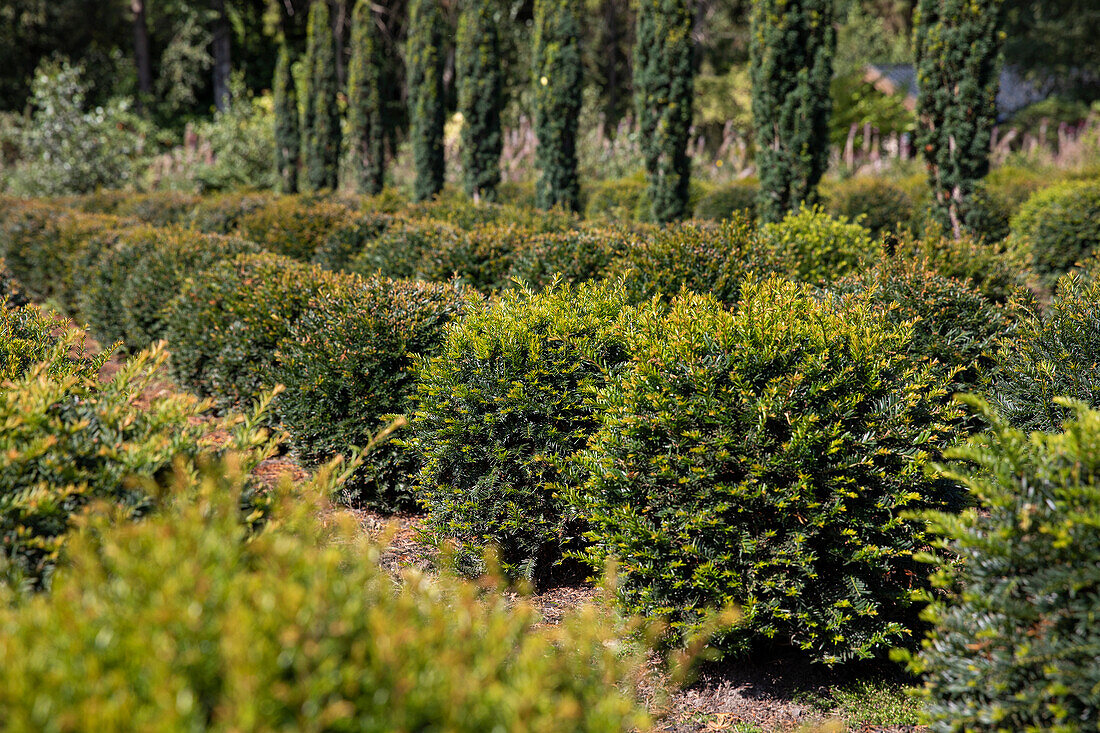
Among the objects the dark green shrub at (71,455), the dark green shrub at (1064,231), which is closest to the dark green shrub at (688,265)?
the dark green shrub at (71,455)

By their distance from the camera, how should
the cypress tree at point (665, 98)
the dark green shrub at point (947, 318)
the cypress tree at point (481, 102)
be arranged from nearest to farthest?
the dark green shrub at point (947, 318), the cypress tree at point (665, 98), the cypress tree at point (481, 102)

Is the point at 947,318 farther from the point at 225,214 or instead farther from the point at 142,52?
the point at 142,52

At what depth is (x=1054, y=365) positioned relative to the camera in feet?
12.5

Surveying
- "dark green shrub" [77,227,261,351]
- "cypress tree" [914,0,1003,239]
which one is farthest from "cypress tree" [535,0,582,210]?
"dark green shrub" [77,227,261,351]

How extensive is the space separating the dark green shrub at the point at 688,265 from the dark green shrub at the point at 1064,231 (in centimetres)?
→ 509

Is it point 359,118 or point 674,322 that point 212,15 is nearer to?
point 359,118

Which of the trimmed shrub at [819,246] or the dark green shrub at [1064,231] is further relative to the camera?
the dark green shrub at [1064,231]

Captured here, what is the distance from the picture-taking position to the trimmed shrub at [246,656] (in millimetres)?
1349

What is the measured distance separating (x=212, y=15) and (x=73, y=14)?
21.0 feet

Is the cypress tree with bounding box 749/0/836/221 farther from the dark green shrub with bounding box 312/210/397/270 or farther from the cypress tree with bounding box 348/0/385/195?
the cypress tree with bounding box 348/0/385/195

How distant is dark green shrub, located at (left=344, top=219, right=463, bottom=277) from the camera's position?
6691mm

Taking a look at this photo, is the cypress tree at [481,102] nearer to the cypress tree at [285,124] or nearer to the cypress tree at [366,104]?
the cypress tree at [366,104]

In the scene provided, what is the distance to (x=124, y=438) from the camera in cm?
242

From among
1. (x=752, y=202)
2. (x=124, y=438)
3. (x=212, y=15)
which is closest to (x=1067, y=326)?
(x=124, y=438)
